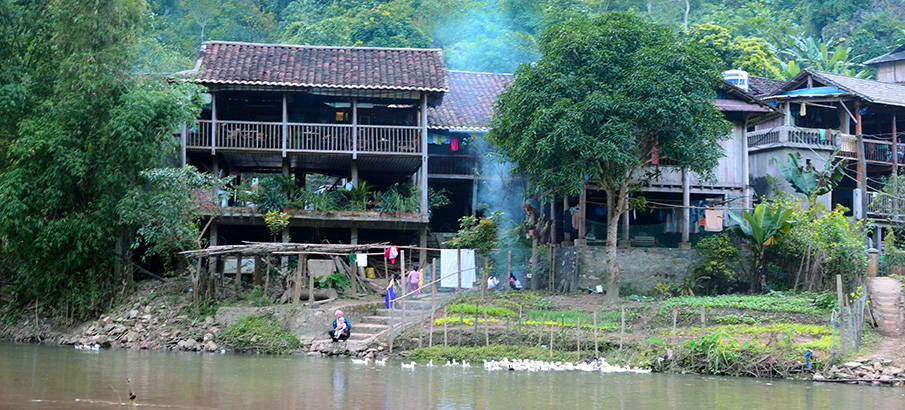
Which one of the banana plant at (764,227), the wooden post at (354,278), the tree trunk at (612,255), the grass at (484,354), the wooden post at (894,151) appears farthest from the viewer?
the wooden post at (894,151)

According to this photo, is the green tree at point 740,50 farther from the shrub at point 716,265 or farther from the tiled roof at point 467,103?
the shrub at point 716,265

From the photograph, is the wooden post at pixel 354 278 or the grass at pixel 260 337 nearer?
the grass at pixel 260 337

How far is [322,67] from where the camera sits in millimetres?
23609

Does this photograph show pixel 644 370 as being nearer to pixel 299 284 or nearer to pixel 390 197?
pixel 299 284

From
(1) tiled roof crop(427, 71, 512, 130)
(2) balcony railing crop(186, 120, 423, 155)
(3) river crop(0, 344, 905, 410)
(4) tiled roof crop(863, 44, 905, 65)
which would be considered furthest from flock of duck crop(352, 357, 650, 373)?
(4) tiled roof crop(863, 44, 905, 65)

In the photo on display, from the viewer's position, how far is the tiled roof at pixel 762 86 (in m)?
27.9

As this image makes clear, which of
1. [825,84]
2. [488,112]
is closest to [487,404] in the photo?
[488,112]

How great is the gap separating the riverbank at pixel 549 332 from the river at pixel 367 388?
0.61 meters

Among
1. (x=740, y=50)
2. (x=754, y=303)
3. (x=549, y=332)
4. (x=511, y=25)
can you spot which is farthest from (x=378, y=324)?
(x=740, y=50)

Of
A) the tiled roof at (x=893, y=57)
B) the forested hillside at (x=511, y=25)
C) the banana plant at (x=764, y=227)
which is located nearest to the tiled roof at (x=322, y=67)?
the banana plant at (x=764, y=227)

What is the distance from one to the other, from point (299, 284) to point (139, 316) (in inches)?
156

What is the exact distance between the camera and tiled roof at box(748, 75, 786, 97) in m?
27.9

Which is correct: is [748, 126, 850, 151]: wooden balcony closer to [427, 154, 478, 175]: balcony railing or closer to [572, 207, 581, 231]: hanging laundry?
[572, 207, 581, 231]: hanging laundry

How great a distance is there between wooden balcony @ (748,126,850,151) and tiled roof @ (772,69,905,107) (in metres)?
1.33
